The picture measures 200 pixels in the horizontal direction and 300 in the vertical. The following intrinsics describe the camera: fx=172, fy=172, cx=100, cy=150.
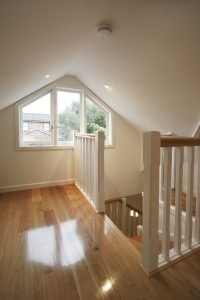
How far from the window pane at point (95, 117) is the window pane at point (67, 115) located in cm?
22

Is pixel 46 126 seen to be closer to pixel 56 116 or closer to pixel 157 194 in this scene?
pixel 56 116

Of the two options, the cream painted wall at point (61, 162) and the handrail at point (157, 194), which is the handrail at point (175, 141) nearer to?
the handrail at point (157, 194)

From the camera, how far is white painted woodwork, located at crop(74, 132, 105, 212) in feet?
6.79

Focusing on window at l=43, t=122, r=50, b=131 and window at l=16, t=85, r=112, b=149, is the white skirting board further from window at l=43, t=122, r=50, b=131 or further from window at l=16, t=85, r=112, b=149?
window at l=43, t=122, r=50, b=131

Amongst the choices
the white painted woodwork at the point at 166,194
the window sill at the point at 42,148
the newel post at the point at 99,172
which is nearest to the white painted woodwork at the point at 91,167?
the newel post at the point at 99,172

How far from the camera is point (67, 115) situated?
330 cm

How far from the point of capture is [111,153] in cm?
376

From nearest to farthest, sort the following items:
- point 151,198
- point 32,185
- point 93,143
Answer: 1. point 151,198
2. point 93,143
3. point 32,185

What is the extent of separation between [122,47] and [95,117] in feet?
5.69

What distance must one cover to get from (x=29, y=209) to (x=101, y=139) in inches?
51.0

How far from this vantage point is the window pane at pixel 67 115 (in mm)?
3229

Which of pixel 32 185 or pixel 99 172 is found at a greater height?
pixel 99 172

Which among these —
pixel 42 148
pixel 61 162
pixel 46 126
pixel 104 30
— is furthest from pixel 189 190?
pixel 46 126

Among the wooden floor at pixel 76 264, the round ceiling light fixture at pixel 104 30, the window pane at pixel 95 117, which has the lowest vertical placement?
the wooden floor at pixel 76 264
